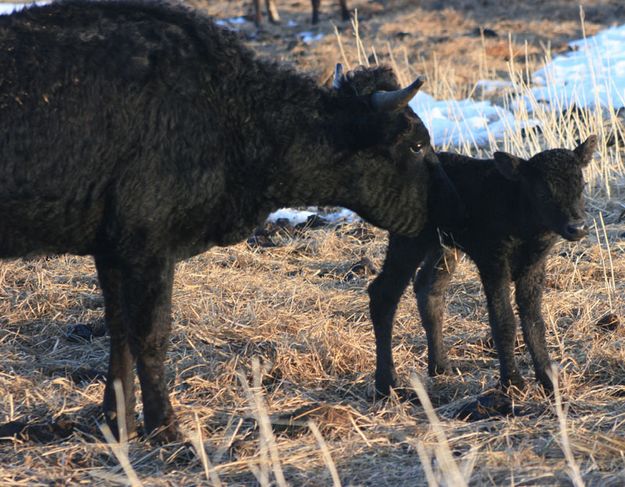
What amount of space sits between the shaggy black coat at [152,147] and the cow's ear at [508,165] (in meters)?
0.53

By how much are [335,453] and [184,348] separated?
2134 millimetres

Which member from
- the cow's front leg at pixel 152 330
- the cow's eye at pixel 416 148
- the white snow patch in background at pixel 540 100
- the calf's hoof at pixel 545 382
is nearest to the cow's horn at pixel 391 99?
the cow's eye at pixel 416 148

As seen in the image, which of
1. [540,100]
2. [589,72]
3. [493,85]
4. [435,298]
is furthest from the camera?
[589,72]

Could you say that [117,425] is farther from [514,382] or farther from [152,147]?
[514,382]

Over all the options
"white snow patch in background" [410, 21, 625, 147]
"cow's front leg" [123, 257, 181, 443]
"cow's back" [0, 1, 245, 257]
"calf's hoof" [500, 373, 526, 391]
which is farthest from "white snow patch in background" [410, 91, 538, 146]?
"cow's front leg" [123, 257, 181, 443]

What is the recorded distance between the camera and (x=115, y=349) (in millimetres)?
5785

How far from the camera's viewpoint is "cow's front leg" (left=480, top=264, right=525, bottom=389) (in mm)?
6094

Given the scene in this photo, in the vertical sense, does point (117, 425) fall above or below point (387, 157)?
below

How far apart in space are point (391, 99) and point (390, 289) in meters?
1.32

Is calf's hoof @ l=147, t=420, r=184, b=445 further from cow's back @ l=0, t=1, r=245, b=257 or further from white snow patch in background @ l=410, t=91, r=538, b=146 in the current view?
white snow patch in background @ l=410, t=91, r=538, b=146

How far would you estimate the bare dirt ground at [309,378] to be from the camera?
4883mm

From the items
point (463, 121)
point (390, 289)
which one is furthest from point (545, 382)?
point (463, 121)

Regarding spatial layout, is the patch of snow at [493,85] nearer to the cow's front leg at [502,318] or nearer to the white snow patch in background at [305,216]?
the white snow patch in background at [305,216]

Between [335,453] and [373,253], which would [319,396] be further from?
[373,253]
